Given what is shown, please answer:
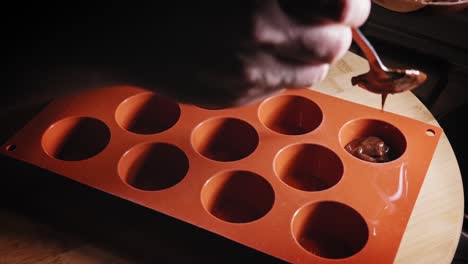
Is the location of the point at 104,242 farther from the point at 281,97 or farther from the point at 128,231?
the point at 281,97

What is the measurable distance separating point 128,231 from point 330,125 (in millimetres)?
374

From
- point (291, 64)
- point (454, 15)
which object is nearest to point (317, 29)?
point (291, 64)

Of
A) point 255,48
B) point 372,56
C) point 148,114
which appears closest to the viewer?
point 255,48

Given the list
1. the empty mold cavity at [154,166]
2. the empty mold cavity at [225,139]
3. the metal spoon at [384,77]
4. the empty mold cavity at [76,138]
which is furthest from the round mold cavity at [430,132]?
the empty mold cavity at [76,138]

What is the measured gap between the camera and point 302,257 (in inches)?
24.5

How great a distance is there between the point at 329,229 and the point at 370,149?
166 millimetres

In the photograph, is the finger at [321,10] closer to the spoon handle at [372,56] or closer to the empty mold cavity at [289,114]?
the spoon handle at [372,56]

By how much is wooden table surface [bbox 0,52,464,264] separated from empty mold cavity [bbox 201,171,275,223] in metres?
0.09

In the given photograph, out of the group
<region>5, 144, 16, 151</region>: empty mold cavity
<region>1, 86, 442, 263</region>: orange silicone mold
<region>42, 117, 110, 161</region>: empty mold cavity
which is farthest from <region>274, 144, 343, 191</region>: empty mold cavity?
<region>5, 144, 16, 151</region>: empty mold cavity

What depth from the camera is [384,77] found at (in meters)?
0.70

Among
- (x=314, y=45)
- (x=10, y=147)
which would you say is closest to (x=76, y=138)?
(x=10, y=147)

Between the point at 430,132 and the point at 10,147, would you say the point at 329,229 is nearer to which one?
the point at 430,132

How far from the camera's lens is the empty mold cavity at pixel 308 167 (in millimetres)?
798

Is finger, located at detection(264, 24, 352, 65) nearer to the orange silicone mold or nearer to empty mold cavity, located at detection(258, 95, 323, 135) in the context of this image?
the orange silicone mold
